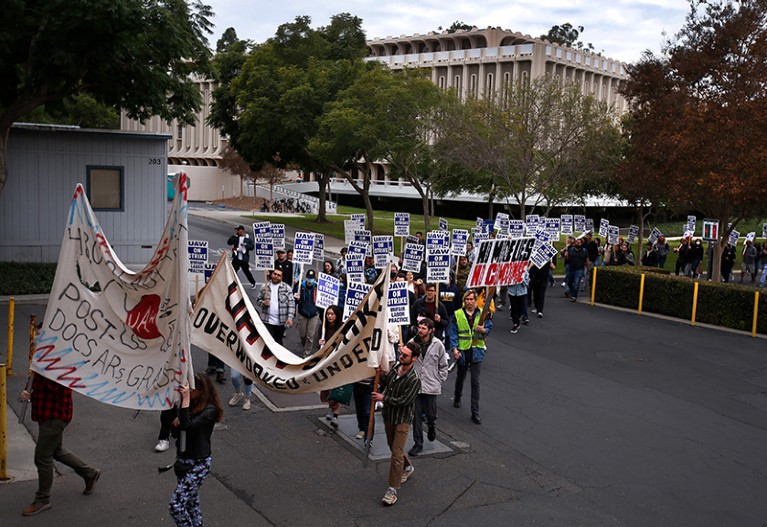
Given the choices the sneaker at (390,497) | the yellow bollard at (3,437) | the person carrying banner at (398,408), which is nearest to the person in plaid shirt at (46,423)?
the yellow bollard at (3,437)

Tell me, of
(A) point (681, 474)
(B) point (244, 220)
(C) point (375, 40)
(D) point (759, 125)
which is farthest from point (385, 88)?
(C) point (375, 40)

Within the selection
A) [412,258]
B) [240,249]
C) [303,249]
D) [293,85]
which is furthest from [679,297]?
[293,85]

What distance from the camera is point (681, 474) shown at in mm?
9633

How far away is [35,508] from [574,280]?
17697 millimetres

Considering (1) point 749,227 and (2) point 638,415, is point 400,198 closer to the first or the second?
(1) point 749,227

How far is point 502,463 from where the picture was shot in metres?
9.72

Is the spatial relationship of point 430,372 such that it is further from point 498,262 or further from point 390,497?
point 498,262

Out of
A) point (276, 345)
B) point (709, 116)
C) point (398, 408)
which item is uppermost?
point (709, 116)

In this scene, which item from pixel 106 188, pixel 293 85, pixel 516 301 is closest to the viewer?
pixel 516 301

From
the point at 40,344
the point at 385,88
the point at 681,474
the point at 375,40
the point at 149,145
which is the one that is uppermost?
the point at 375,40

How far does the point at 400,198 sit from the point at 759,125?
46.5 meters

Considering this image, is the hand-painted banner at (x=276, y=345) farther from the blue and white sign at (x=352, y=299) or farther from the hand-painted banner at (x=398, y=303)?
the blue and white sign at (x=352, y=299)

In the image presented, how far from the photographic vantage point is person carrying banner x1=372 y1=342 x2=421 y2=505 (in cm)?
827

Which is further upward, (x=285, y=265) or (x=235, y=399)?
(x=285, y=265)
